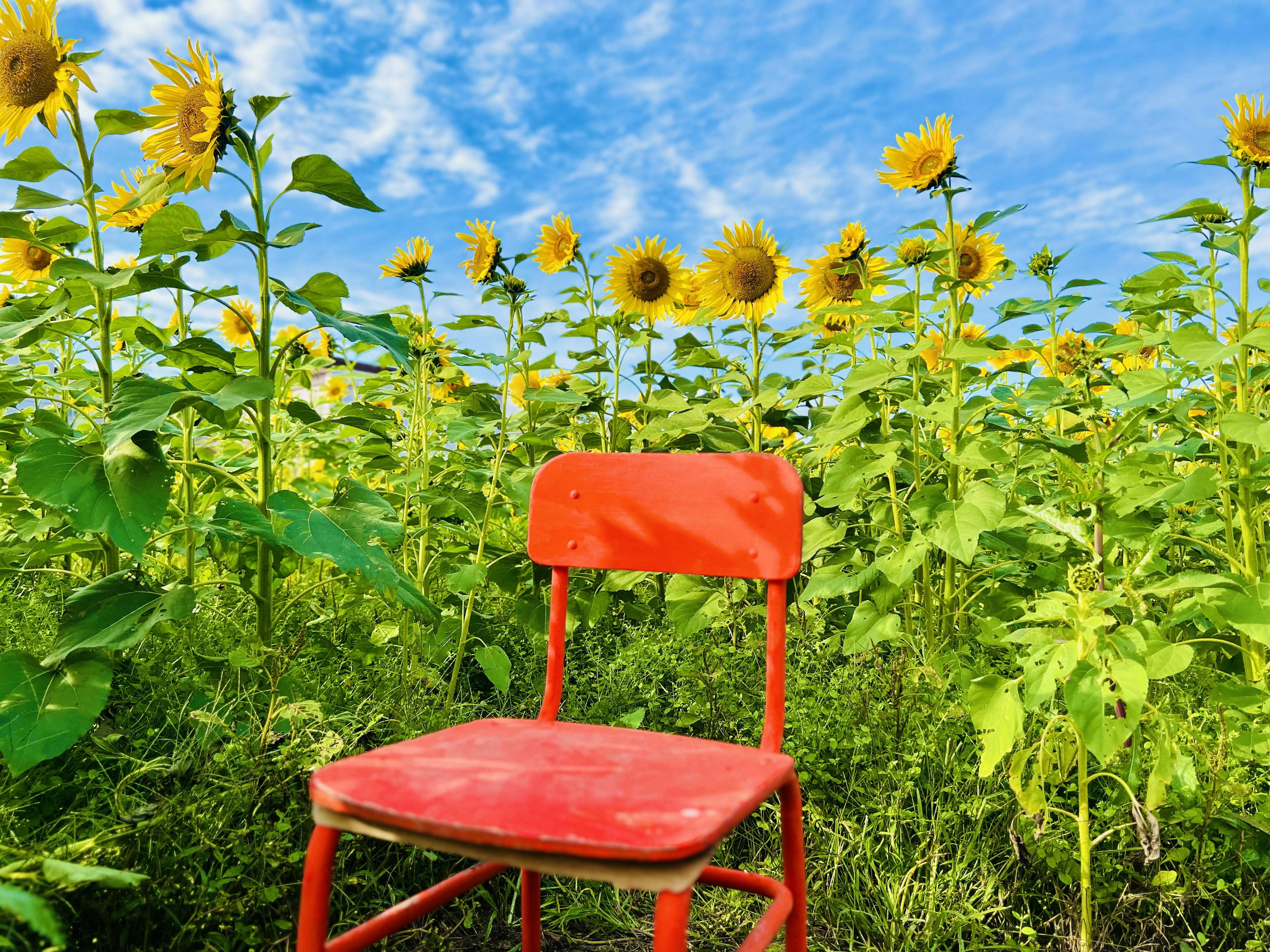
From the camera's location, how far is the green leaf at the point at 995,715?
4.60 feet

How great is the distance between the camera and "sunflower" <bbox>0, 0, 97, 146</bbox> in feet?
5.84

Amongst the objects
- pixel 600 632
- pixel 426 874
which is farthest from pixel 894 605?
pixel 426 874

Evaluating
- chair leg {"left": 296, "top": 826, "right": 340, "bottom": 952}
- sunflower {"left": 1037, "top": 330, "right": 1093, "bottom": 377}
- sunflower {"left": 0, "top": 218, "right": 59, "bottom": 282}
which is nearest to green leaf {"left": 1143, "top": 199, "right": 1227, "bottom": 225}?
sunflower {"left": 1037, "top": 330, "right": 1093, "bottom": 377}

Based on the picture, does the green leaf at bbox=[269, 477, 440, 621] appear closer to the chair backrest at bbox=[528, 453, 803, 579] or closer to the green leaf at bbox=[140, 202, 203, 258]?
the chair backrest at bbox=[528, 453, 803, 579]

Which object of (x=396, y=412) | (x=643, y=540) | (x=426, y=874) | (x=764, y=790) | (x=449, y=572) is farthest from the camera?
(x=396, y=412)

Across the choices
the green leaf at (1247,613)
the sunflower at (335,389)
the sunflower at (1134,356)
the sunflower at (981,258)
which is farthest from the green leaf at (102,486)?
the sunflower at (335,389)

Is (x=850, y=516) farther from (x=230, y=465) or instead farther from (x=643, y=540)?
(x=230, y=465)

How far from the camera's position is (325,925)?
1091 mm

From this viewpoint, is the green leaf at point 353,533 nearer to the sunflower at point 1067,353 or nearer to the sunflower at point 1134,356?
the sunflower at point 1067,353

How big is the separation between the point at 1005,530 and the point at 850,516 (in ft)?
1.25

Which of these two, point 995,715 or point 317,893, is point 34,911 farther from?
point 995,715

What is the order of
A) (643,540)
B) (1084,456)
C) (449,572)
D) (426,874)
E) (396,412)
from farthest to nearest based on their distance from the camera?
(396,412)
(449,572)
(1084,456)
(426,874)
(643,540)

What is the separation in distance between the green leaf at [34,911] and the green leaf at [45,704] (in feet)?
2.76

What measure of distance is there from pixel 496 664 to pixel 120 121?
135 centimetres
